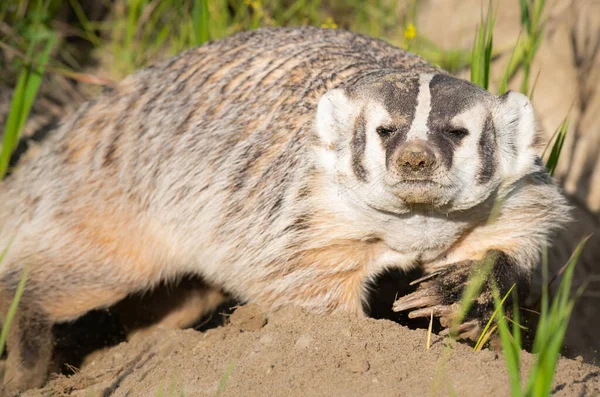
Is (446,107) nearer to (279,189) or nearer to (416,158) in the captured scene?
(416,158)

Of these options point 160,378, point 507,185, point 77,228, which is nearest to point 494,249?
point 507,185

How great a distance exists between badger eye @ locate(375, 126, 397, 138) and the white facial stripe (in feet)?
0.22

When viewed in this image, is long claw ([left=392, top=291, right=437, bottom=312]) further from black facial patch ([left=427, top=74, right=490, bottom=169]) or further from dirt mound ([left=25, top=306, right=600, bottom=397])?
black facial patch ([left=427, top=74, right=490, bottom=169])

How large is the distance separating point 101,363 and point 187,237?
0.51 metres

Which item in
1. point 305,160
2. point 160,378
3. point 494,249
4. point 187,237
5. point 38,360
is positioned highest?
point 305,160

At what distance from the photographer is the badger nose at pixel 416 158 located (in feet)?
6.25

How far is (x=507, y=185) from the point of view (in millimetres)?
2213

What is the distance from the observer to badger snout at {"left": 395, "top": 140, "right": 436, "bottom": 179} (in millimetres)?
1906

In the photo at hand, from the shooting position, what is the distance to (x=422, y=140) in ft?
6.41

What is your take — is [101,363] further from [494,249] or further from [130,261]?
[494,249]

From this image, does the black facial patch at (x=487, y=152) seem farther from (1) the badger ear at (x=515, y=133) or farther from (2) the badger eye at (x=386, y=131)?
(2) the badger eye at (x=386, y=131)

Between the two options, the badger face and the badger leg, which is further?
the badger leg

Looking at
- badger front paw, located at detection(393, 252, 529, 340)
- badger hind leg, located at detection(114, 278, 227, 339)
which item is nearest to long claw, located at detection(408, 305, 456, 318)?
badger front paw, located at detection(393, 252, 529, 340)

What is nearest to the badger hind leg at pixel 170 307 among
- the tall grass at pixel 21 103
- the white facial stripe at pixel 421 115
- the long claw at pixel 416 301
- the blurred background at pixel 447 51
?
the tall grass at pixel 21 103
